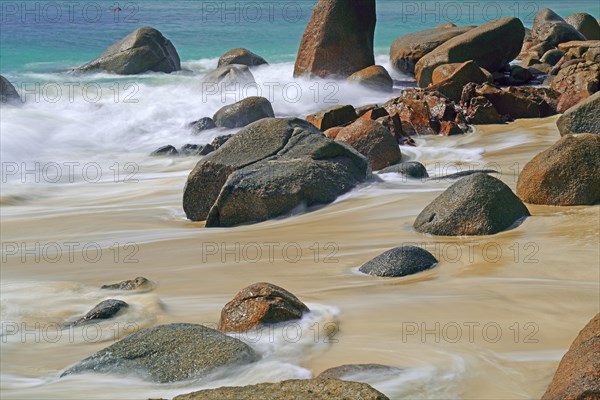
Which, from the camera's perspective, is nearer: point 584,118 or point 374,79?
point 584,118

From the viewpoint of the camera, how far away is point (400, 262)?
6.15 metres

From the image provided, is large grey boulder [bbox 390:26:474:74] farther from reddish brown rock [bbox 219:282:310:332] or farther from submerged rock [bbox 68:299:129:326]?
reddish brown rock [bbox 219:282:310:332]

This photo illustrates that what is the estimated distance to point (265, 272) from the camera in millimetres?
6512

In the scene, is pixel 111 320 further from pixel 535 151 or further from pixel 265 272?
pixel 535 151

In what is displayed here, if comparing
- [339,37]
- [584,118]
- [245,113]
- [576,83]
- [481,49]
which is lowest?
[245,113]

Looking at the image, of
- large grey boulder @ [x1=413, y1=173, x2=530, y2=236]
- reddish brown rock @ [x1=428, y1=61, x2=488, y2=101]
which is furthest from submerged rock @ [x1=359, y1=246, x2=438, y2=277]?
reddish brown rock @ [x1=428, y1=61, x2=488, y2=101]

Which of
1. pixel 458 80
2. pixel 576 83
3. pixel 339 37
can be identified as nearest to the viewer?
pixel 576 83

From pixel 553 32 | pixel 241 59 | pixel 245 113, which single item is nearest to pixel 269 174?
pixel 245 113

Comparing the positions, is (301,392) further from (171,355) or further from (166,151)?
(166,151)

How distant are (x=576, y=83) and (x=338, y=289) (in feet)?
29.1

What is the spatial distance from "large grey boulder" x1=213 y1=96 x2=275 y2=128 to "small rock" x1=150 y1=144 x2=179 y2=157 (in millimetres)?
1381

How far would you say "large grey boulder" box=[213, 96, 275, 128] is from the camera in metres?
13.8

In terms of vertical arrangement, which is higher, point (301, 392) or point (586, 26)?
point (586, 26)

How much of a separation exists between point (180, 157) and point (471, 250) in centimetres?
654
